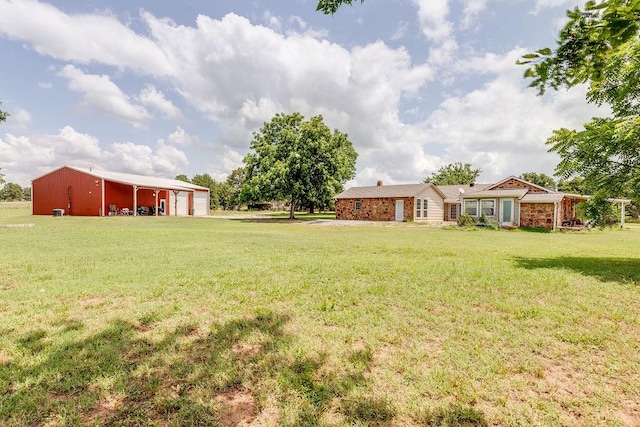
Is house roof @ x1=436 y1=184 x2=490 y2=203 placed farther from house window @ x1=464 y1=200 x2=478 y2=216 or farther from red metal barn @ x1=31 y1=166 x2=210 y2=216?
red metal barn @ x1=31 y1=166 x2=210 y2=216

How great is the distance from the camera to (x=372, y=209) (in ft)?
111

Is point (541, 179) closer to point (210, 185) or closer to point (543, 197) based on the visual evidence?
point (543, 197)

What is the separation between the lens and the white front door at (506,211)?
2675cm

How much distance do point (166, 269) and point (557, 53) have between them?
7.58m

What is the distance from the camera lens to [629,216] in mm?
41344

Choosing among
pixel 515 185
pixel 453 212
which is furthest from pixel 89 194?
pixel 515 185

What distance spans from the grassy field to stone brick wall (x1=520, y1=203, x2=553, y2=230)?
20907 millimetres

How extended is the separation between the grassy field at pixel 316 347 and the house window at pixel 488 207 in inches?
868

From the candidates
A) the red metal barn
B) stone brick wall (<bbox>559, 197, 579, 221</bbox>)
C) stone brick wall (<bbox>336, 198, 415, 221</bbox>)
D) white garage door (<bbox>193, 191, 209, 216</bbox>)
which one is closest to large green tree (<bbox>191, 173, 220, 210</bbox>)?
white garage door (<bbox>193, 191, 209, 216</bbox>)

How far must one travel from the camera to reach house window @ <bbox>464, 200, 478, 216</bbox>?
94.6 feet

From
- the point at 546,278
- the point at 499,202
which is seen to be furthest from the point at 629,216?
the point at 546,278

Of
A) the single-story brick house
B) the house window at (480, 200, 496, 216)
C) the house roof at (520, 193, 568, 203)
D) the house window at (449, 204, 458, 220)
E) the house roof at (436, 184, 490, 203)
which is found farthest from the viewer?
the house window at (449, 204, 458, 220)

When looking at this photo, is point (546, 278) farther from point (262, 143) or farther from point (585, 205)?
point (262, 143)

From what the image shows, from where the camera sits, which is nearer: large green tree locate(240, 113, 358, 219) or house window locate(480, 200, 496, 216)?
house window locate(480, 200, 496, 216)
